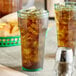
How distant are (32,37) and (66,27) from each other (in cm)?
16

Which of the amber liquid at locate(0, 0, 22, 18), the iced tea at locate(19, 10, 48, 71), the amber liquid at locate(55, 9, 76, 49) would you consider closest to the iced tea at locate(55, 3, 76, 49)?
the amber liquid at locate(55, 9, 76, 49)

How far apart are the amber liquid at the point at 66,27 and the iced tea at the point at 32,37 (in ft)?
0.35

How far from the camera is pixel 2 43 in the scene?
3.57 feet

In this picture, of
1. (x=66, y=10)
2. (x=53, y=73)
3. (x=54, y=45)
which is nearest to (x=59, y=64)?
(x=53, y=73)

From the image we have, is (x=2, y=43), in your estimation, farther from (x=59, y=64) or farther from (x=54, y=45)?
(x=59, y=64)

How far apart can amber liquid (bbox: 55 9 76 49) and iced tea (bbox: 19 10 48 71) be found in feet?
0.35

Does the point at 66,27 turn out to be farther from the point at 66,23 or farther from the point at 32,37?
the point at 32,37

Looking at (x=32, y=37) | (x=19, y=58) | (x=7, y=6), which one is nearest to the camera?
(x=32, y=37)

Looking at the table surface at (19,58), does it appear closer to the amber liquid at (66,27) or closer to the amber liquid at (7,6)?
the amber liquid at (66,27)

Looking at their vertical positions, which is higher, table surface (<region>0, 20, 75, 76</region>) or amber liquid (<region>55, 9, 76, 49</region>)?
amber liquid (<region>55, 9, 76, 49</region>)

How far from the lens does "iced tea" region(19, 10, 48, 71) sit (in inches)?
31.2

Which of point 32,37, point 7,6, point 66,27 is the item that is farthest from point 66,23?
point 7,6

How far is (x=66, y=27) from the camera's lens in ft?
2.98

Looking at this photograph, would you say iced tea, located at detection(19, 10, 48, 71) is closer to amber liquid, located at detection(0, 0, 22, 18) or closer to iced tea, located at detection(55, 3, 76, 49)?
iced tea, located at detection(55, 3, 76, 49)
